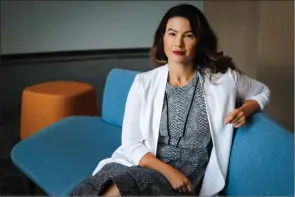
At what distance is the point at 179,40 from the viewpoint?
1.13 metres

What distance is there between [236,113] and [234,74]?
0.15m

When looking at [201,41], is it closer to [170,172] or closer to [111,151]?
[170,172]

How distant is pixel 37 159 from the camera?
1.51 m

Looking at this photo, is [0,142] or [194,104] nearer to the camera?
[194,104]

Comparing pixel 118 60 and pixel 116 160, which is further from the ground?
pixel 116 160

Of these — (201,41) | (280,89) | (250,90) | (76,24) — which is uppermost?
(201,41)

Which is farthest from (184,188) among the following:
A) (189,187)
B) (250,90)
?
(250,90)

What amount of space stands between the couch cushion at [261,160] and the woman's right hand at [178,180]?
0.16m

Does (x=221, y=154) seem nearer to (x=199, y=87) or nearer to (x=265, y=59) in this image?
(x=199, y=87)

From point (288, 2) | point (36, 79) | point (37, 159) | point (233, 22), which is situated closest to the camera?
point (37, 159)

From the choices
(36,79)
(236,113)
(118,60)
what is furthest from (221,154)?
(118,60)

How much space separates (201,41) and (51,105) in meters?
1.27

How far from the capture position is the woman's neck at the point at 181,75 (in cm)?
121

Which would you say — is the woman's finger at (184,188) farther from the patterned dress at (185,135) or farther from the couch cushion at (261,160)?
the couch cushion at (261,160)
